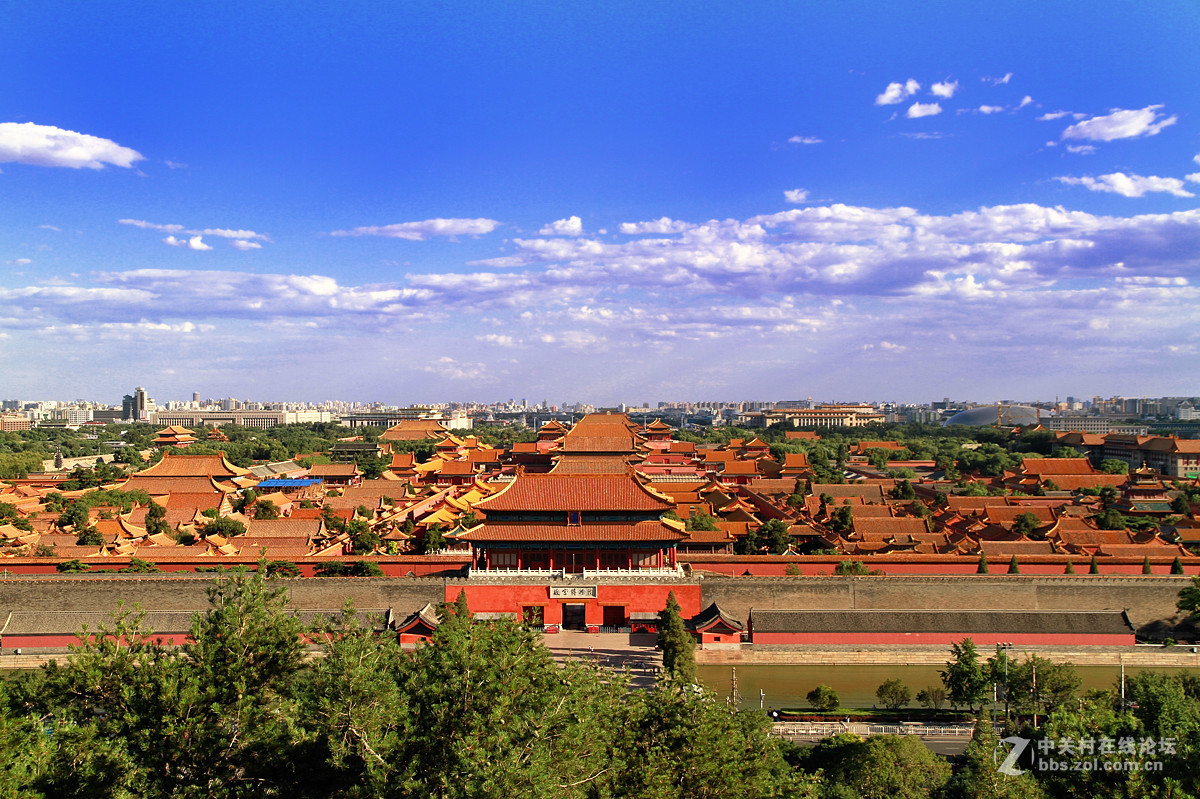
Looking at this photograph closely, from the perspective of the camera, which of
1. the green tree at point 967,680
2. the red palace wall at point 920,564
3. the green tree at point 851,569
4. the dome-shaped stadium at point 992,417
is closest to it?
the green tree at point 967,680

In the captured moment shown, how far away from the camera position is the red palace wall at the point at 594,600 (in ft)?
72.3

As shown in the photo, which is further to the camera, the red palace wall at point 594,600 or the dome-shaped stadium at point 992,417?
the dome-shaped stadium at point 992,417

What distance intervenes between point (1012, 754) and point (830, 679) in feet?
24.0

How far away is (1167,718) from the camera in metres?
11.9

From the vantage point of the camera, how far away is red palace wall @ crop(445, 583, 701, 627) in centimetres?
2205

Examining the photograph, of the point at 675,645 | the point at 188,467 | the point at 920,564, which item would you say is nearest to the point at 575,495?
the point at 675,645

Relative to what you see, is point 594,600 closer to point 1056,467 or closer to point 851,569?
point 851,569

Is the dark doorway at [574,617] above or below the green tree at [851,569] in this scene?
below

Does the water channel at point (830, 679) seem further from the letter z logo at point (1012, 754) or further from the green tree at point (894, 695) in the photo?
the letter z logo at point (1012, 754)

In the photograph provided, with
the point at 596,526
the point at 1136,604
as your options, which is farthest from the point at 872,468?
the point at 596,526

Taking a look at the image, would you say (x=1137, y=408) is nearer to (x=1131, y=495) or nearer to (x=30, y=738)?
(x=1131, y=495)

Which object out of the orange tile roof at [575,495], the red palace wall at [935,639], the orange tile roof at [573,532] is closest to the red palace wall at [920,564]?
the orange tile roof at [573,532]

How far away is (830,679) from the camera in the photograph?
→ 63.8 ft

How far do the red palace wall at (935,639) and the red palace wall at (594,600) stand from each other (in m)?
2.41
